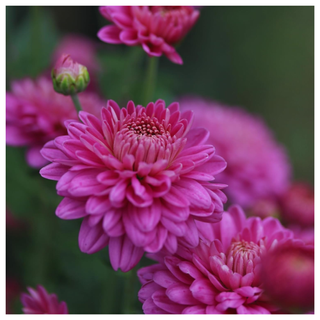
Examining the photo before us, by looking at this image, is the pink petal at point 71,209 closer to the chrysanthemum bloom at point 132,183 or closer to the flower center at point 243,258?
the chrysanthemum bloom at point 132,183

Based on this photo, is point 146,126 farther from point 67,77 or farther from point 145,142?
point 67,77

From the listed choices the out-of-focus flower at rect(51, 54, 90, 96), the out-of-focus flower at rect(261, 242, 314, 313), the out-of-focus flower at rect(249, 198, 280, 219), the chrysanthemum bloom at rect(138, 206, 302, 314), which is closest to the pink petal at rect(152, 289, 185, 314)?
the chrysanthemum bloom at rect(138, 206, 302, 314)

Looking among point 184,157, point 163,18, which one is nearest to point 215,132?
point 163,18

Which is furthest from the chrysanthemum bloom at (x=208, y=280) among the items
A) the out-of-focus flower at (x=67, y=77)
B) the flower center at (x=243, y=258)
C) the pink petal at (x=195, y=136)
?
the out-of-focus flower at (x=67, y=77)

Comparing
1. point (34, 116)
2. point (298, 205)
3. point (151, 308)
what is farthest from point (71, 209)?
point (298, 205)

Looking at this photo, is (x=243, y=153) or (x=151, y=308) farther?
(x=243, y=153)
